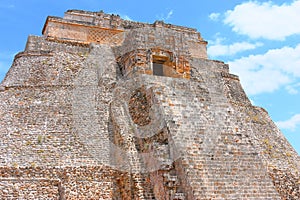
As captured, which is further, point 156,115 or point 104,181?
point 156,115

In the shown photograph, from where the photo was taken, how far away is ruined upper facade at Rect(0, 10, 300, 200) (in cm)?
777

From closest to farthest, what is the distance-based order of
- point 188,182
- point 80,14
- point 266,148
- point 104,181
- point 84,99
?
→ point 188,182 < point 104,181 < point 84,99 < point 266,148 < point 80,14

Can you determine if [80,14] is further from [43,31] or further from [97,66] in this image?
[97,66]

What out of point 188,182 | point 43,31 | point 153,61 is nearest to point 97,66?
point 153,61

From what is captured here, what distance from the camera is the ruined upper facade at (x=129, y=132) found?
777 centimetres

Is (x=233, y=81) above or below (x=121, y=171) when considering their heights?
above

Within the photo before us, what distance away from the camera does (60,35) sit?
1535 cm

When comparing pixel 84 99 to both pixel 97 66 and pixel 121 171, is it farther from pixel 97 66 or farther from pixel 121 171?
pixel 121 171

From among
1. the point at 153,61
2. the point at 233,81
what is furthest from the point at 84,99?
the point at 233,81

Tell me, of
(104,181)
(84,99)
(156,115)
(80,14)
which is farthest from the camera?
(80,14)

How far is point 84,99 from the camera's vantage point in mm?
10570

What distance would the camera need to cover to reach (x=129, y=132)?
30.6 feet

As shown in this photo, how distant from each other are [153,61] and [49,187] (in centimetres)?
631

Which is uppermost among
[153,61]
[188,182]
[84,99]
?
[153,61]
